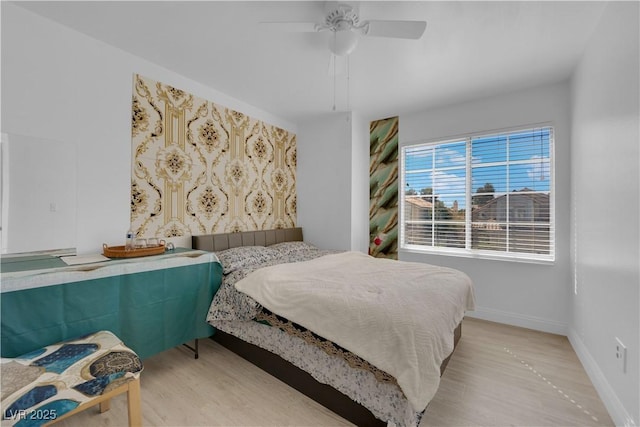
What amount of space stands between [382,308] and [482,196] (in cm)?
257

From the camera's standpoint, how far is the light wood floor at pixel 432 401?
5.35 feet

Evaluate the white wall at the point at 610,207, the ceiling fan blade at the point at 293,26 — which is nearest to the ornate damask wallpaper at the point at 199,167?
the ceiling fan blade at the point at 293,26

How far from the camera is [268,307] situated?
1964 millimetres

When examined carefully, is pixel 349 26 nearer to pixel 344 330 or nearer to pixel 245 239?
pixel 344 330

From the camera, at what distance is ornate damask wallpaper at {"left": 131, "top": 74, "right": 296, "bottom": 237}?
2547mm

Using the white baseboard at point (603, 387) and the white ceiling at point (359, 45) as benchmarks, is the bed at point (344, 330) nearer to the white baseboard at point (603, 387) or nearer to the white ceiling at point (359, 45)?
the white baseboard at point (603, 387)

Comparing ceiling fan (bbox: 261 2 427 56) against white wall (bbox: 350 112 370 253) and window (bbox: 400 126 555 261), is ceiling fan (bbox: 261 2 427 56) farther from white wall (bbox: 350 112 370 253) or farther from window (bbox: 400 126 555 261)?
window (bbox: 400 126 555 261)

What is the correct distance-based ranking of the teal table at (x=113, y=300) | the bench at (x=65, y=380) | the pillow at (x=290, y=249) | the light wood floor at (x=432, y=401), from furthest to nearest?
1. the pillow at (x=290, y=249)
2. the light wood floor at (x=432, y=401)
3. the teal table at (x=113, y=300)
4. the bench at (x=65, y=380)

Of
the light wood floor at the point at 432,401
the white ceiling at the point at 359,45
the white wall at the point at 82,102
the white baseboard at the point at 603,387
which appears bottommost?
the light wood floor at the point at 432,401

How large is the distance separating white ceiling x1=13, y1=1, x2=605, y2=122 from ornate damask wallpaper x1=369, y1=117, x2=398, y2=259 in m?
0.80

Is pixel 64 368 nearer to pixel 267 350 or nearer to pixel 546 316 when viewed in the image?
pixel 267 350

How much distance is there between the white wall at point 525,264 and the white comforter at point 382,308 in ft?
3.70

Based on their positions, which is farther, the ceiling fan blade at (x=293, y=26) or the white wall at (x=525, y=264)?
the white wall at (x=525, y=264)

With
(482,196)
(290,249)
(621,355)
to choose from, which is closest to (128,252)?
(290,249)
